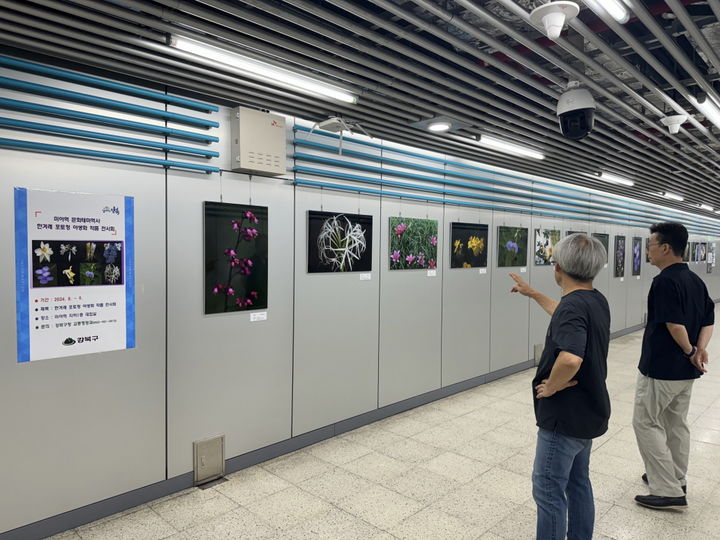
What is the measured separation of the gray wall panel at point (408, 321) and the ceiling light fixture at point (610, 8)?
284 centimetres

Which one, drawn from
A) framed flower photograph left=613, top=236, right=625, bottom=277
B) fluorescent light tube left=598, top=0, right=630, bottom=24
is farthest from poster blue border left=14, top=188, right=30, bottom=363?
framed flower photograph left=613, top=236, right=625, bottom=277

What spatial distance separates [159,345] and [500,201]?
464 centimetres

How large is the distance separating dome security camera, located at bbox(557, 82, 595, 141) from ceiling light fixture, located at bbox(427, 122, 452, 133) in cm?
93

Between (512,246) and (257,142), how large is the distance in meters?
4.18

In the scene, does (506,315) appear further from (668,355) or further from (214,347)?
(214,347)

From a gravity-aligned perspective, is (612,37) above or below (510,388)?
above

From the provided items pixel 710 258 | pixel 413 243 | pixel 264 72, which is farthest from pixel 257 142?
pixel 710 258

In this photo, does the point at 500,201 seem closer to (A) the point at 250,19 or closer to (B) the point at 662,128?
(B) the point at 662,128

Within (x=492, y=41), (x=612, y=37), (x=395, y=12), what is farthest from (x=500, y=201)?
(x=395, y=12)

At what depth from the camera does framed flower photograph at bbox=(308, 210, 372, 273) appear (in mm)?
4207

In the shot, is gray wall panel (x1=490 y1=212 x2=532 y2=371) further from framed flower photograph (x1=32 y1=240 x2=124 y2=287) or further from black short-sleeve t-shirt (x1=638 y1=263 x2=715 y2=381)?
framed flower photograph (x1=32 y1=240 x2=124 y2=287)

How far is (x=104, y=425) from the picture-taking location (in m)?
3.07

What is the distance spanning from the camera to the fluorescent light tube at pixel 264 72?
2.54m

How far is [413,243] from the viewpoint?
203 inches
